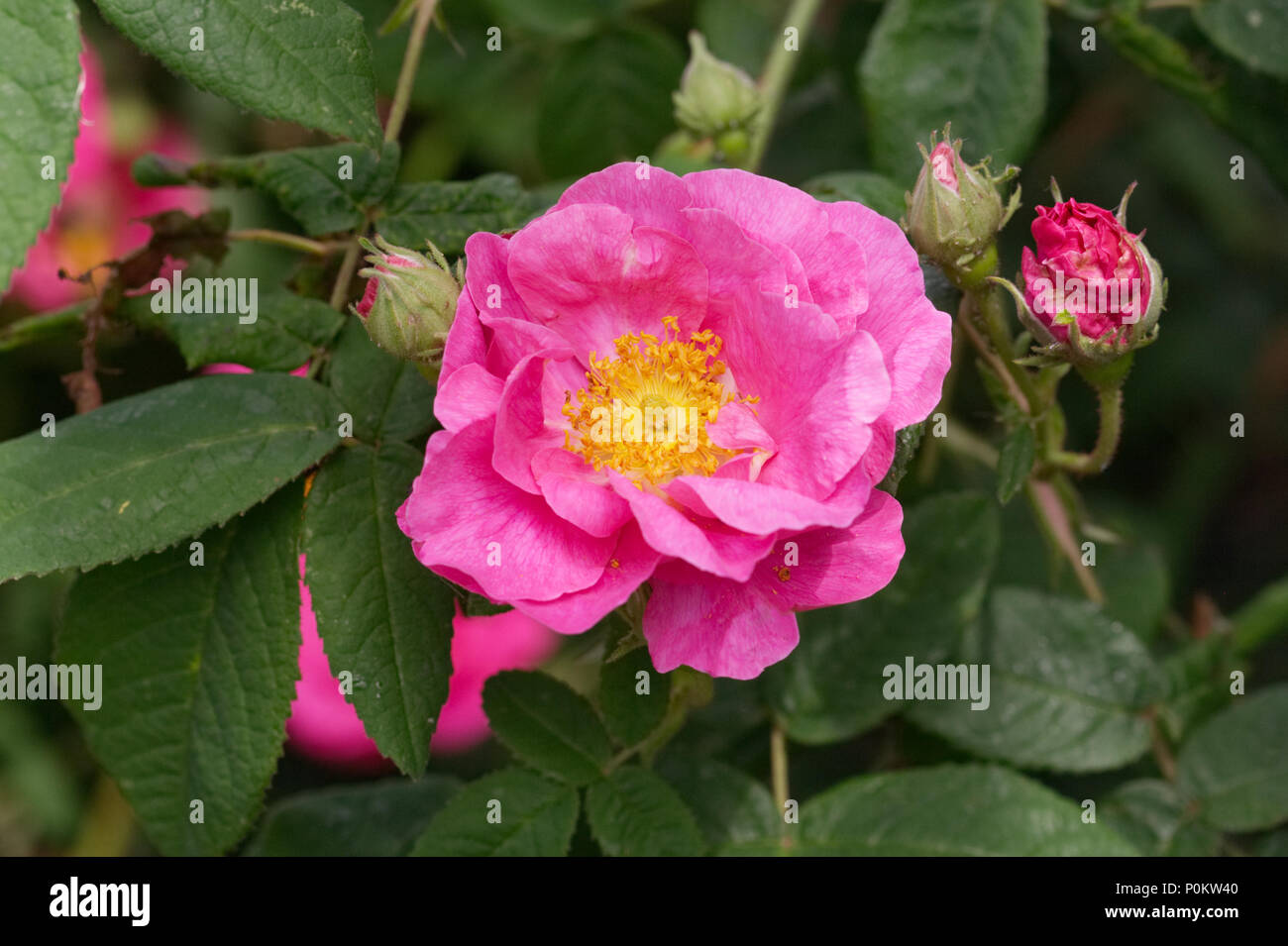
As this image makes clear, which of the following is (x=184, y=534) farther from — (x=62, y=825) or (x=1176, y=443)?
(x=1176, y=443)

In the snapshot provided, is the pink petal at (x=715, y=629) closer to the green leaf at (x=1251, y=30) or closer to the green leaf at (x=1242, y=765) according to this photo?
the green leaf at (x=1242, y=765)

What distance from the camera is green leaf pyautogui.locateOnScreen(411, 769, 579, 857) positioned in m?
1.61

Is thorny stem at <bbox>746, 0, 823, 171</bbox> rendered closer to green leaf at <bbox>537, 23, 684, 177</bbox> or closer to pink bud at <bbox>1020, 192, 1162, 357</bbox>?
green leaf at <bbox>537, 23, 684, 177</bbox>

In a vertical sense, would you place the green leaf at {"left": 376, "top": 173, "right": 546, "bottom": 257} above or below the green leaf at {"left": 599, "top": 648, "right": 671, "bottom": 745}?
above

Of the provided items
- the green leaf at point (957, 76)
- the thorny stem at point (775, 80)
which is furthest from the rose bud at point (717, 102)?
the green leaf at point (957, 76)

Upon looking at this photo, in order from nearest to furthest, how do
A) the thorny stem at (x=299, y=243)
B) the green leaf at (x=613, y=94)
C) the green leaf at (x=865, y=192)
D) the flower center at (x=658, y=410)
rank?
the flower center at (x=658, y=410), the green leaf at (x=865, y=192), the thorny stem at (x=299, y=243), the green leaf at (x=613, y=94)

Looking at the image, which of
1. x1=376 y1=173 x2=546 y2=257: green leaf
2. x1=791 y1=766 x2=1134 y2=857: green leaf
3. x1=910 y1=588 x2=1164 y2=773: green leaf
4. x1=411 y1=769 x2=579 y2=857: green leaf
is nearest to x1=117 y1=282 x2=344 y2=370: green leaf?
x1=376 y1=173 x2=546 y2=257: green leaf

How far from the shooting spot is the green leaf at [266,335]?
1680mm

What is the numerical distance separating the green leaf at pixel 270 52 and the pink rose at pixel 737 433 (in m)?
0.21

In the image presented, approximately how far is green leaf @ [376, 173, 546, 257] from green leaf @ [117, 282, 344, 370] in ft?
0.49

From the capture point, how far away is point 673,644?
1323mm

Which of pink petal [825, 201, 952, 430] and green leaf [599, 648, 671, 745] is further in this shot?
green leaf [599, 648, 671, 745]

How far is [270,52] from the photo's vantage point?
4.48ft
